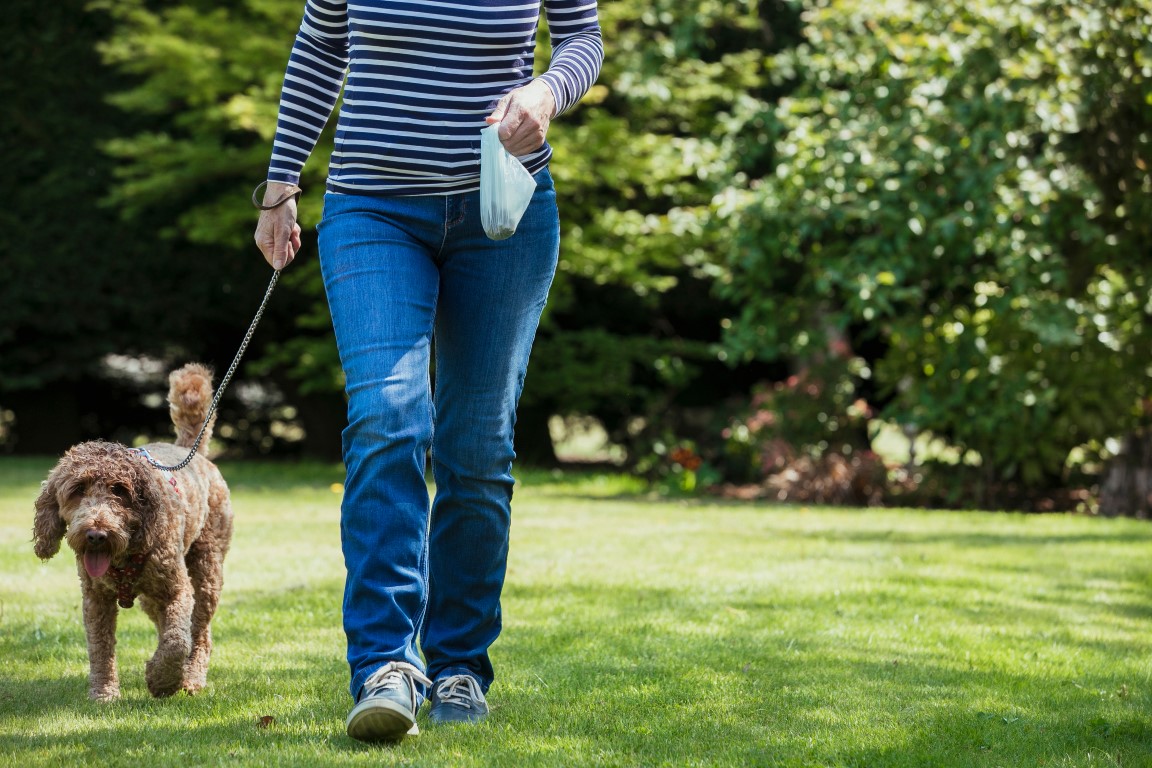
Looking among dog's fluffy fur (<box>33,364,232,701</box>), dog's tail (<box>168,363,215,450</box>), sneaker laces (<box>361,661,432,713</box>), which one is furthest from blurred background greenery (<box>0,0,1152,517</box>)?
sneaker laces (<box>361,661,432,713</box>)

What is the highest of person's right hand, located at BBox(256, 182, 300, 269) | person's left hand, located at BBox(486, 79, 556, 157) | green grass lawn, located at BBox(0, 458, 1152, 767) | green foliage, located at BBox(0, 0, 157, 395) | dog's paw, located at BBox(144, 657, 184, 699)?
green foliage, located at BBox(0, 0, 157, 395)

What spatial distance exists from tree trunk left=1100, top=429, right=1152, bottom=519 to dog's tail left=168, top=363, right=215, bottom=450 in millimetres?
8257

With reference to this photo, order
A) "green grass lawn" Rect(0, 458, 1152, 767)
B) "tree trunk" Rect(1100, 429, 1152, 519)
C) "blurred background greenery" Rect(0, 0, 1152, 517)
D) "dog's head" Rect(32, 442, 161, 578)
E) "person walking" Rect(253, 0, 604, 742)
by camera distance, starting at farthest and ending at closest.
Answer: "tree trunk" Rect(1100, 429, 1152, 519) → "blurred background greenery" Rect(0, 0, 1152, 517) → "dog's head" Rect(32, 442, 161, 578) → "green grass lawn" Rect(0, 458, 1152, 767) → "person walking" Rect(253, 0, 604, 742)

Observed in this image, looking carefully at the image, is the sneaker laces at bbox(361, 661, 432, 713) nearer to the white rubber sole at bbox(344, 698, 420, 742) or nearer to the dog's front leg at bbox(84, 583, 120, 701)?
the white rubber sole at bbox(344, 698, 420, 742)

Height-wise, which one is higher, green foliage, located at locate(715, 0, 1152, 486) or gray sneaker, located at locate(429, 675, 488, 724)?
green foliage, located at locate(715, 0, 1152, 486)

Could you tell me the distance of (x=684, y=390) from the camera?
14.1 meters

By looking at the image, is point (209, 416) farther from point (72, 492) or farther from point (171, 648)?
point (171, 648)

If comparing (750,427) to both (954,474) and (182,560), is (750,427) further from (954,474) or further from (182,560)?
(182,560)

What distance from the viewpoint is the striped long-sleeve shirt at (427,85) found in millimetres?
2873

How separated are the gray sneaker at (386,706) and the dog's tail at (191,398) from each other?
4.64 ft

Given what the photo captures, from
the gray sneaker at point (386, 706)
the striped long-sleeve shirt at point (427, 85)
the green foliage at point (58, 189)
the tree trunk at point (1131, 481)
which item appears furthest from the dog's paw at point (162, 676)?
the green foliage at point (58, 189)

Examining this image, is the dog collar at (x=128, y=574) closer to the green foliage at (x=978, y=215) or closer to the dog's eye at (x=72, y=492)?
the dog's eye at (x=72, y=492)

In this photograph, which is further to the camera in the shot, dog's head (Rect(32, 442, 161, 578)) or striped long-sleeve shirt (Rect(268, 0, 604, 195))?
dog's head (Rect(32, 442, 161, 578))

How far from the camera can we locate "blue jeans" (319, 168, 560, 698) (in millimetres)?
2799
